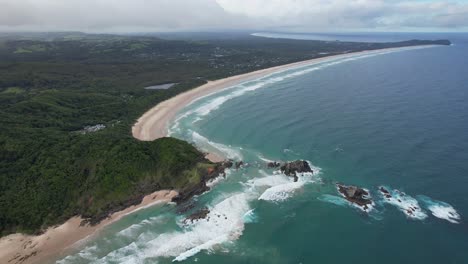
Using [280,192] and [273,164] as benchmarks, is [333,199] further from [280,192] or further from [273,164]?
[273,164]

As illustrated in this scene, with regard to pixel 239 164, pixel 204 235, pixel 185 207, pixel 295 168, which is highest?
pixel 295 168

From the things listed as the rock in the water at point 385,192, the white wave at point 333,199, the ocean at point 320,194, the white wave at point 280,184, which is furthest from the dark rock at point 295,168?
the rock in the water at point 385,192

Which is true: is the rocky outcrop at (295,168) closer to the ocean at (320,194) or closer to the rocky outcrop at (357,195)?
the ocean at (320,194)

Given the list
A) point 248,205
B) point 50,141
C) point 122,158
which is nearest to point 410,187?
point 248,205

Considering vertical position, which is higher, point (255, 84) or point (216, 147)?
point (255, 84)

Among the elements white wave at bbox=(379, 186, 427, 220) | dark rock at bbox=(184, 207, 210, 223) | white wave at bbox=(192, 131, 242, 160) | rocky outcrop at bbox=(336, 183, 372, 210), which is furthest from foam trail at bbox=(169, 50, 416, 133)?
white wave at bbox=(379, 186, 427, 220)

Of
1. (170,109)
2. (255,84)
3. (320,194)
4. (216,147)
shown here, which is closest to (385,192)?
(320,194)

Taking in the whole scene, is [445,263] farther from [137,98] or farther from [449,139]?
[137,98]

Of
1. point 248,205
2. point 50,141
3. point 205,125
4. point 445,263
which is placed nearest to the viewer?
point 445,263
